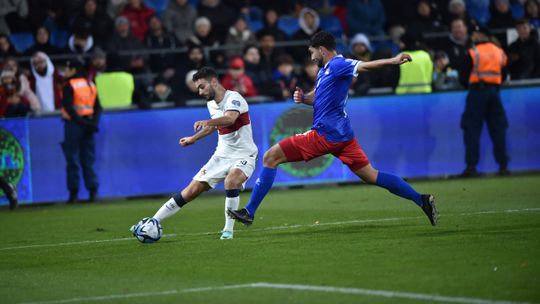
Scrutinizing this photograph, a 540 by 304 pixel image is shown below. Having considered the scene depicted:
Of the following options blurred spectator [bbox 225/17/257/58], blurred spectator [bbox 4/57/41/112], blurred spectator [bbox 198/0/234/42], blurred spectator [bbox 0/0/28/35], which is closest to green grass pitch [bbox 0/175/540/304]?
blurred spectator [bbox 4/57/41/112]

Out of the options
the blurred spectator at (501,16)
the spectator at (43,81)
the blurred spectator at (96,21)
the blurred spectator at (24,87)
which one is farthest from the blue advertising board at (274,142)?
the blurred spectator at (501,16)

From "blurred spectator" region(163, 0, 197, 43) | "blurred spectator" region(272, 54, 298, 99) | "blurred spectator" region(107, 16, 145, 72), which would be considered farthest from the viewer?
"blurred spectator" region(163, 0, 197, 43)

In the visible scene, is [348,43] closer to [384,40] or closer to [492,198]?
[384,40]

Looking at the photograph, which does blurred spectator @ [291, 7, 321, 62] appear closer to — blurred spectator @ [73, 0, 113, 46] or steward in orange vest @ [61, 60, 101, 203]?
blurred spectator @ [73, 0, 113, 46]

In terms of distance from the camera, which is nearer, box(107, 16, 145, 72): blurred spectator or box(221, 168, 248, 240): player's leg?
box(221, 168, 248, 240): player's leg

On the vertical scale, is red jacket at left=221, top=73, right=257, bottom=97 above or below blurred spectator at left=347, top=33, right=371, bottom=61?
below

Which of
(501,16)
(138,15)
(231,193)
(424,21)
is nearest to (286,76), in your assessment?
(138,15)

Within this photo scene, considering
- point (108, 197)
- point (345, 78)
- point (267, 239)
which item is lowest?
point (108, 197)

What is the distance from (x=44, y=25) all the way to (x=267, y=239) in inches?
508

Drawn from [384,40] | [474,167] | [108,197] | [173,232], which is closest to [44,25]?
[108,197]

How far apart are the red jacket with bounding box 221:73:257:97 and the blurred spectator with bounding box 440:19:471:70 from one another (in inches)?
167

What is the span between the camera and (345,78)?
13219mm

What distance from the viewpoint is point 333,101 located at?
43.6 ft

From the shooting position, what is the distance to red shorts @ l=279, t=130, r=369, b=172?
1321 centimetres
